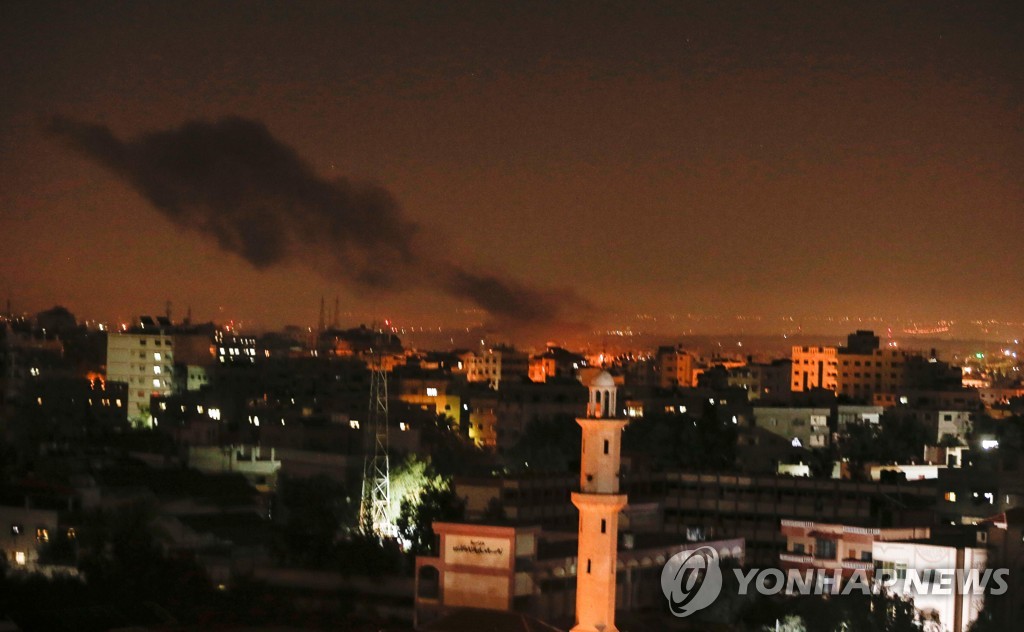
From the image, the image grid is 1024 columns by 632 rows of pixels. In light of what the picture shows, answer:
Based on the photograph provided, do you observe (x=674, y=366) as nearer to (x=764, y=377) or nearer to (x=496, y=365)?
(x=764, y=377)

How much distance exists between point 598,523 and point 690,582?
3.23 m

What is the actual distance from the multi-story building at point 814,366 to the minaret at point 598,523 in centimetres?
3035

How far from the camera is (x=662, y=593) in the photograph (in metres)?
13.0

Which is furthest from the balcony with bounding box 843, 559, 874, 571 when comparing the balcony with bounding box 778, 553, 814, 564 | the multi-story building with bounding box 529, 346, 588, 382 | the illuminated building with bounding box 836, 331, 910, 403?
the illuminated building with bounding box 836, 331, 910, 403

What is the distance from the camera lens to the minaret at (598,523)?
9898 millimetres

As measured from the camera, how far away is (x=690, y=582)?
1295 cm

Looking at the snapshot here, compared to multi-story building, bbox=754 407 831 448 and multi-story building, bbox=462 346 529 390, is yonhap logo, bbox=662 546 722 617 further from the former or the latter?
multi-story building, bbox=462 346 529 390

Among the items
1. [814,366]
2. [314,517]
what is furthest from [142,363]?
[314,517]

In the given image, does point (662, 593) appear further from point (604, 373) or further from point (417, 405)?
point (417, 405)

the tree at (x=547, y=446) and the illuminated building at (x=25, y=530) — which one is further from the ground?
the tree at (x=547, y=446)

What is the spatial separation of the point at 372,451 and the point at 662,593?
8.15 m

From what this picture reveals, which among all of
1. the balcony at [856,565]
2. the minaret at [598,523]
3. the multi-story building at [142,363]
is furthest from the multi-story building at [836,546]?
the multi-story building at [142,363]

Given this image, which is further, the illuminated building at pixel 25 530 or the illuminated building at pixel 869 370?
the illuminated building at pixel 869 370

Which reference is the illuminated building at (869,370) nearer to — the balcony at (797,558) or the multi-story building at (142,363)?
the multi-story building at (142,363)
